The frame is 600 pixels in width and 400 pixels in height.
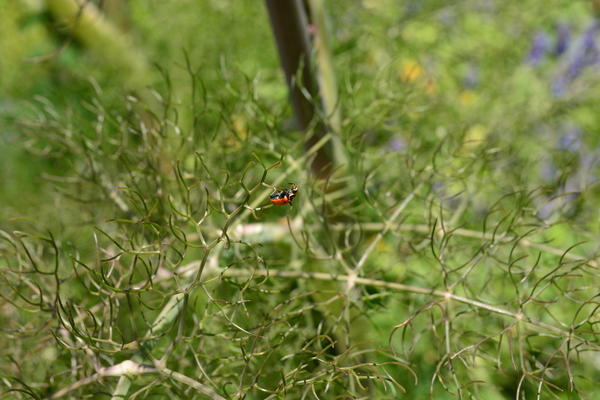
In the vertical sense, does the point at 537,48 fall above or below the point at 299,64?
below

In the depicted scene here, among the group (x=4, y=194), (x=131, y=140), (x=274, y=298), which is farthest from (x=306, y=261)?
(x=4, y=194)

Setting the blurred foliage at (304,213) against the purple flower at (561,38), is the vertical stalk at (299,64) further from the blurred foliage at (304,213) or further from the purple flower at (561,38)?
the purple flower at (561,38)

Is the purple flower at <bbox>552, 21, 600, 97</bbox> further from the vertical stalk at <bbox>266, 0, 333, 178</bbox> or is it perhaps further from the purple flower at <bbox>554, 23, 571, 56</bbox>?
the vertical stalk at <bbox>266, 0, 333, 178</bbox>

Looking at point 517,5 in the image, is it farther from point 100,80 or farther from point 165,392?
point 165,392

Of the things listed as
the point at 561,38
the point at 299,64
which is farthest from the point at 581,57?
the point at 299,64

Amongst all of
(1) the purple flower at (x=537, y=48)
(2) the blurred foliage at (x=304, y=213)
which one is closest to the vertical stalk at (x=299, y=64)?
(2) the blurred foliage at (x=304, y=213)

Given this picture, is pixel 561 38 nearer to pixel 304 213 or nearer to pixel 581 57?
pixel 581 57

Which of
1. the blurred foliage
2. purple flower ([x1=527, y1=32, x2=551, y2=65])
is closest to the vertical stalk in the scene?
the blurred foliage

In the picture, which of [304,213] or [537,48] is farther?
[537,48]
